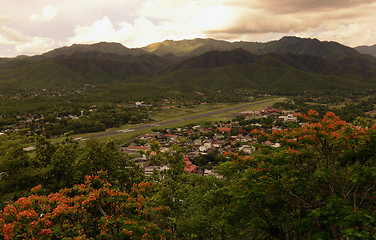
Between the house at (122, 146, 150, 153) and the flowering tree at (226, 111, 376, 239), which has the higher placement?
the flowering tree at (226, 111, 376, 239)

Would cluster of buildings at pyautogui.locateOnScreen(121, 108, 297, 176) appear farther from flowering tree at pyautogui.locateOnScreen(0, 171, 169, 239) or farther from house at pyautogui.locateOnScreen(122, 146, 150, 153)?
flowering tree at pyautogui.locateOnScreen(0, 171, 169, 239)

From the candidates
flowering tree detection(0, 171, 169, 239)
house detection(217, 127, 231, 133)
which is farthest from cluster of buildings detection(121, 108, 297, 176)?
flowering tree detection(0, 171, 169, 239)

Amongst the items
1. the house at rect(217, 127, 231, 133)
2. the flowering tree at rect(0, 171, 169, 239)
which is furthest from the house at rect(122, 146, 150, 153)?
the flowering tree at rect(0, 171, 169, 239)

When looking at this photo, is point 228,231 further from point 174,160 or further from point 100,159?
point 100,159

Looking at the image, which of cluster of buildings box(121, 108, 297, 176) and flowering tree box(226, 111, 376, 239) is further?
cluster of buildings box(121, 108, 297, 176)

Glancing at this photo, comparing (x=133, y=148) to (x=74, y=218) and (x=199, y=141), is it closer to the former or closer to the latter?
(x=199, y=141)

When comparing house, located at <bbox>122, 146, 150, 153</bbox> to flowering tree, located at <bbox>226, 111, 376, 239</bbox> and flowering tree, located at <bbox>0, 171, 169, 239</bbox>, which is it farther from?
flowering tree, located at <bbox>226, 111, 376, 239</bbox>

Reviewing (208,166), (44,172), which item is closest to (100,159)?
(44,172)

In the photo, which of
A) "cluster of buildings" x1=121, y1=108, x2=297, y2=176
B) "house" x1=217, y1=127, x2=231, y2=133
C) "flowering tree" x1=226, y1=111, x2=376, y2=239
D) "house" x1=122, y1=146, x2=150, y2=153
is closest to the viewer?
"flowering tree" x1=226, y1=111, x2=376, y2=239

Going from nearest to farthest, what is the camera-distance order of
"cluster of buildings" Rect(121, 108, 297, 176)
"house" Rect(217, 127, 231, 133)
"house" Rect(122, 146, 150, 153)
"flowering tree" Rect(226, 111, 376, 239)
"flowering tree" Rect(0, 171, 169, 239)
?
"flowering tree" Rect(0, 171, 169, 239) < "flowering tree" Rect(226, 111, 376, 239) < "cluster of buildings" Rect(121, 108, 297, 176) < "house" Rect(122, 146, 150, 153) < "house" Rect(217, 127, 231, 133)

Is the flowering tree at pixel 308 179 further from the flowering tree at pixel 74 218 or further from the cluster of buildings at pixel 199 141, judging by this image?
the cluster of buildings at pixel 199 141

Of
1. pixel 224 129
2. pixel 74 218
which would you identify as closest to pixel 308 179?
pixel 74 218
